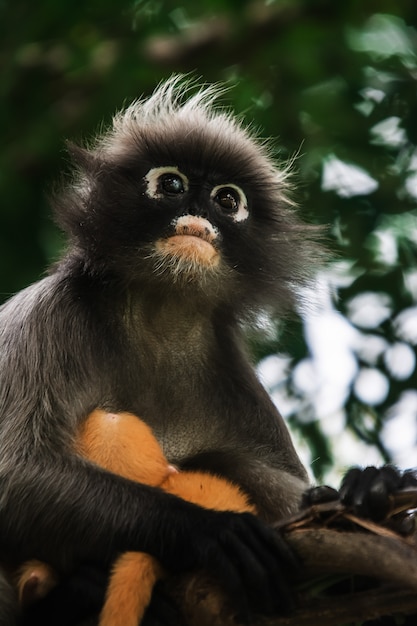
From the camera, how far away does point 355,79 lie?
737 centimetres

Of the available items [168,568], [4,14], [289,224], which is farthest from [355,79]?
[168,568]

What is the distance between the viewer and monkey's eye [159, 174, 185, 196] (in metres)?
5.53

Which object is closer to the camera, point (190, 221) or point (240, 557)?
point (240, 557)

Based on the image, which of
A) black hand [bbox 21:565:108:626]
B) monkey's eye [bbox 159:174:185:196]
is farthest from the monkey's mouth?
black hand [bbox 21:565:108:626]

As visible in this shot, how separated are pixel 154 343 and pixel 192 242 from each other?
52 cm

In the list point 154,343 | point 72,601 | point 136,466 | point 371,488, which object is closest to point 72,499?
point 136,466

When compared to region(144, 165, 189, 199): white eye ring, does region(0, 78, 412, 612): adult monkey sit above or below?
below

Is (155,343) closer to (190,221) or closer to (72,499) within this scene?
(190,221)

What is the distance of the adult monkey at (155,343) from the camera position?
15.5 feet

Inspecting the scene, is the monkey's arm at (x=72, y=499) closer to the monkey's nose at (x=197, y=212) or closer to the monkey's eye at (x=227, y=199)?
the monkey's nose at (x=197, y=212)

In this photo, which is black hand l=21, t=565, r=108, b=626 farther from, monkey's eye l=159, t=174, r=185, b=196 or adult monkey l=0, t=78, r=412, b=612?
monkey's eye l=159, t=174, r=185, b=196

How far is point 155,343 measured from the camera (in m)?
5.57

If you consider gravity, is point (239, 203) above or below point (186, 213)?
below

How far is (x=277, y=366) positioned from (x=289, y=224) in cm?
153
